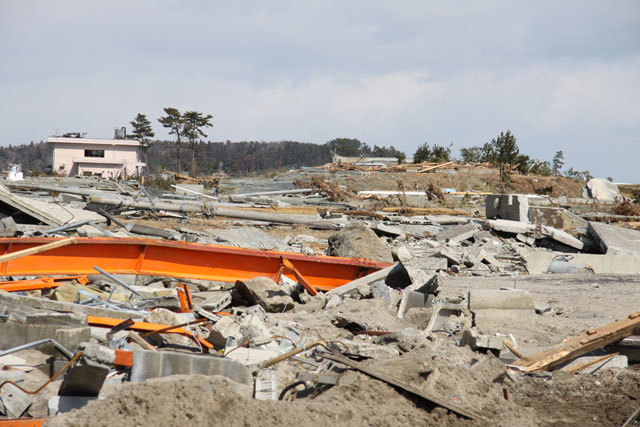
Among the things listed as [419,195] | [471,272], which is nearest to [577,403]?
[471,272]

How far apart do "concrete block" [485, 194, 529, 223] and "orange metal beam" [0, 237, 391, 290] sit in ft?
30.6

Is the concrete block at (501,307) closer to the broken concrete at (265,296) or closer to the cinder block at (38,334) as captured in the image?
the broken concrete at (265,296)

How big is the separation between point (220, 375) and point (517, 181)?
3122 cm

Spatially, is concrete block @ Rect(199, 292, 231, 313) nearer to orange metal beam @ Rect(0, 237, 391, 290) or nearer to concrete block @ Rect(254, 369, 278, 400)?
orange metal beam @ Rect(0, 237, 391, 290)

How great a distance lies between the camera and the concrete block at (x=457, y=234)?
1327 cm

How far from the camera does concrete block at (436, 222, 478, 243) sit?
43.5ft

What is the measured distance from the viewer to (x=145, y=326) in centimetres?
473

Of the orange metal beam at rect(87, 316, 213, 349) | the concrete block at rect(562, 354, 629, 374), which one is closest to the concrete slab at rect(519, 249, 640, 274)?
the concrete block at rect(562, 354, 629, 374)

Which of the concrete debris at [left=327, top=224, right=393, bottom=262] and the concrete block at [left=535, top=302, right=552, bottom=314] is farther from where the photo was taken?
the concrete debris at [left=327, top=224, right=393, bottom=262]

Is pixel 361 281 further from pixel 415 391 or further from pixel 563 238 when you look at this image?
pixel 563 238

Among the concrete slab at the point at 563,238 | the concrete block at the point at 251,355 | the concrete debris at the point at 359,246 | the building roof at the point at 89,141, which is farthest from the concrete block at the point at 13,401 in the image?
the building roof at the point at 89,141

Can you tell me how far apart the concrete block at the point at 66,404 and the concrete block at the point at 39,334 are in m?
0.95

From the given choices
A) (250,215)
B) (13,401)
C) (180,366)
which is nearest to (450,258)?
(250,215)

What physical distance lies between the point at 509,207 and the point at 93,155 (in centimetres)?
4746
